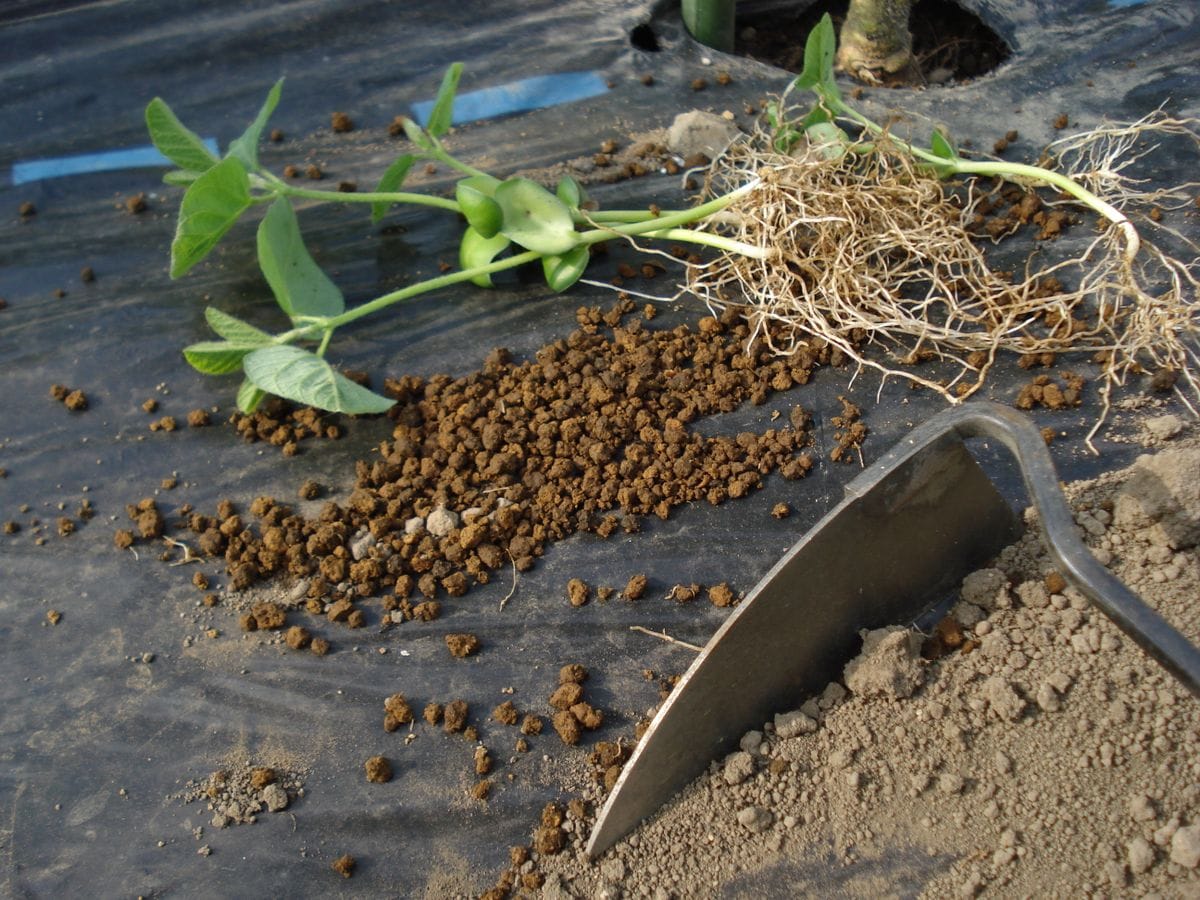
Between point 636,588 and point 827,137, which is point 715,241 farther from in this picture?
point 636,588

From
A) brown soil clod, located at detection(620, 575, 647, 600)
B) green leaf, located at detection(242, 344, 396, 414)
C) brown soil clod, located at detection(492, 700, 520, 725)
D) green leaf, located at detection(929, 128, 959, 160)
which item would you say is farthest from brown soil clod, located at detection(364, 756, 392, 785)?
green leaf, located at detection(929, 128, 959, 160)

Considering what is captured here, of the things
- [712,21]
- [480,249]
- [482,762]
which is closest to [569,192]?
[480,249]

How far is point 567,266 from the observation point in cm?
190

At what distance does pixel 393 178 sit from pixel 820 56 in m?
0.80

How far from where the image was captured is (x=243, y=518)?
1.69 m

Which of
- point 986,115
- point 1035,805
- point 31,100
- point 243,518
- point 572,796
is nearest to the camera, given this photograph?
point 1035,805

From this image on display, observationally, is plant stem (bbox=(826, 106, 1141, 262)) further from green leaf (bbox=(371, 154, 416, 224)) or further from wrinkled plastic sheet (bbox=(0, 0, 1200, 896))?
green leaf (bbox=(371, 154, 416, 224))

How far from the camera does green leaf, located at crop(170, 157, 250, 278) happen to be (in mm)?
1695

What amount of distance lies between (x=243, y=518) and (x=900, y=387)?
1082mm

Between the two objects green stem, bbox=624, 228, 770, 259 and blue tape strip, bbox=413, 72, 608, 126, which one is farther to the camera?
blue tape strip, bbox=413, 72, 608, 126

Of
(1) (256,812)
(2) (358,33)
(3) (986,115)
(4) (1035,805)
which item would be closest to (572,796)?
(1) (256,812)

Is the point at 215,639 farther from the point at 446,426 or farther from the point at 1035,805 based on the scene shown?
the point at 1035,805

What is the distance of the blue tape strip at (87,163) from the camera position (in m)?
2.23

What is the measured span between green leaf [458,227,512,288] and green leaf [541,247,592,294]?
90 millimetres
